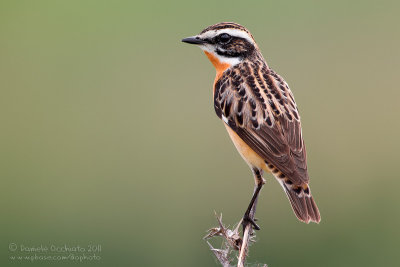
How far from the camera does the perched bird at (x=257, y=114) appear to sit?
302 inches

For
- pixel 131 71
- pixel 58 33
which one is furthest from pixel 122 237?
pixel 58 33

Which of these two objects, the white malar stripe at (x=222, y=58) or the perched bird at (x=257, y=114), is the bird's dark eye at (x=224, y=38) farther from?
the white malar stripe at (x=222, y=58)

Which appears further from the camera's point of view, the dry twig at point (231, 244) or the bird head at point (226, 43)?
the bird head at point (226, 43)

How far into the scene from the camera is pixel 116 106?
1481 centimetres

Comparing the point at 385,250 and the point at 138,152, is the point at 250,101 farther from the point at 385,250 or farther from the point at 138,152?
the point at 138,152

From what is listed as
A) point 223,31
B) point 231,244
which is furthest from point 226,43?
point 231,244

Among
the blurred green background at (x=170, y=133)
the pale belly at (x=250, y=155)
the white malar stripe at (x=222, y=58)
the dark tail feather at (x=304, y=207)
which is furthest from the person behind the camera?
the blurred green background at (x=170, y=133)

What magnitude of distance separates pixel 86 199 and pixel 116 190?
0.52m

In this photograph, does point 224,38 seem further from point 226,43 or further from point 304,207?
point 304,207

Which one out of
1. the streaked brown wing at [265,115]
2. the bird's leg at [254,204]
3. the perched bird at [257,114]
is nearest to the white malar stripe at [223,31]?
the perched bird at [257,114]

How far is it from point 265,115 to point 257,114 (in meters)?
0.09

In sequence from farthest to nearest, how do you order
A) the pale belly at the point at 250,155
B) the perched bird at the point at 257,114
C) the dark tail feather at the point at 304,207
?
the pale belly at the point at 250,155 < the perched bird at the point at 257,114 < the dark tail feather at the point at 304,207

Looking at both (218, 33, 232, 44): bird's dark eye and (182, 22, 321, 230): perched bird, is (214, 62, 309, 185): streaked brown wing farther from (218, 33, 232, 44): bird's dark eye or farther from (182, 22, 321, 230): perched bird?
(218, 33, 232, 44): bird's dark eye

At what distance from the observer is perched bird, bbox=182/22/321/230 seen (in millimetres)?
7676
